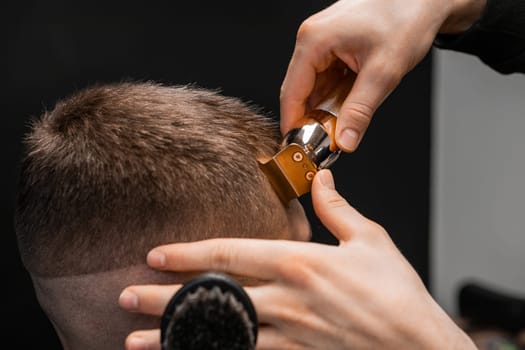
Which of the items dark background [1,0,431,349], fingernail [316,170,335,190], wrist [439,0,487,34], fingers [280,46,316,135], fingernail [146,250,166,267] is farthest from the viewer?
dark background [1,0,431,349]

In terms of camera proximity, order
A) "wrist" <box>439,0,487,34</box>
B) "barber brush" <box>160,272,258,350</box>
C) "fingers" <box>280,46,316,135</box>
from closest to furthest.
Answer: "barber brush" <box>160,272,258,350</box>, "fingers" <box>280,46,316,135</box>, "wrist" <box>439,0,487,34</box>

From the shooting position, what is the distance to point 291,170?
109 centimetres

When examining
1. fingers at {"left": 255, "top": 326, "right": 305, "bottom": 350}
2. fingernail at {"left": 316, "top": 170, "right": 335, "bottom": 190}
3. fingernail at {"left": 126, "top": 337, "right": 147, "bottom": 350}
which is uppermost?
fingernail at {"left": 316, "top": 170, "right": 335, "bottom": 190}

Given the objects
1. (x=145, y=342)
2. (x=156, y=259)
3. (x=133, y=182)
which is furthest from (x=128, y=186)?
(x=145, y=342)

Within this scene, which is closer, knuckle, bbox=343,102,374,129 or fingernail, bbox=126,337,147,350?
fingernail, bbox=126,337,147,350

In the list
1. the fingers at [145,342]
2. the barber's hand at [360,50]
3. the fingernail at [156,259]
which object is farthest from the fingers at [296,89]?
the fingers at [145,342]

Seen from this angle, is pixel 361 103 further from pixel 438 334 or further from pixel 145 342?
pixel 145 342

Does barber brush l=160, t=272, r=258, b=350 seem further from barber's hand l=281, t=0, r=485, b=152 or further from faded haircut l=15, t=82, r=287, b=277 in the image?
barber's hand l=281, t=0, r=485, b=152

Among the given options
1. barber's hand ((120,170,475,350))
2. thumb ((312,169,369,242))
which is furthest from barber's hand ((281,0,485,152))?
barber's hand ((120,170,475,350))

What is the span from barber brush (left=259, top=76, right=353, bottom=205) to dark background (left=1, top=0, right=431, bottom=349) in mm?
925

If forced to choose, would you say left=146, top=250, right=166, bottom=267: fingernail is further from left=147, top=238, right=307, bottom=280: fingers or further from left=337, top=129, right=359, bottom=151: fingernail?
left=337, top=129, right=359, bottom=151: fingernail

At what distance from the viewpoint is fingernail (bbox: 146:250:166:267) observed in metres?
0.99

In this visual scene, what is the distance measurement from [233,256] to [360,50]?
1.67 ft

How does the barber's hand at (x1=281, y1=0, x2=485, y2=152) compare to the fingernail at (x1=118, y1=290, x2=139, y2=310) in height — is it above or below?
above
